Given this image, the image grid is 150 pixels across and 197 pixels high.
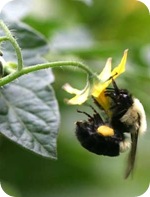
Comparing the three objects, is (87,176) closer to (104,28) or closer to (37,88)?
(104,28)

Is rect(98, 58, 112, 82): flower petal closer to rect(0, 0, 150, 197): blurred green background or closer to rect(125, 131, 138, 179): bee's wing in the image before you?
rect(125, 131, 138, 179): bee's wing

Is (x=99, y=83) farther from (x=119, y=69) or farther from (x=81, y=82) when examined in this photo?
(x=81, y=82)

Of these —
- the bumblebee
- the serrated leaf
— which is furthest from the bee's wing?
the serrated leaf

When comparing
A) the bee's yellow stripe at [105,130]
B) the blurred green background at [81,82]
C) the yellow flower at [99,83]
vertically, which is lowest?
the blurred green background at [81,82]

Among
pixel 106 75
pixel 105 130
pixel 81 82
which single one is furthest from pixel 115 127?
pixel 81 82

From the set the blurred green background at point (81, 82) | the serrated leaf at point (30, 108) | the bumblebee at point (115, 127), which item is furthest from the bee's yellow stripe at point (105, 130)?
the blurred green background at point (81, 82)

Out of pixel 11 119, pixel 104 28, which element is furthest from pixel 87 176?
pixel 11 119

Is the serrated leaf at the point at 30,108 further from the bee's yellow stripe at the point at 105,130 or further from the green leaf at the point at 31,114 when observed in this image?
the bee's yellow stripe at the point at 105,130
